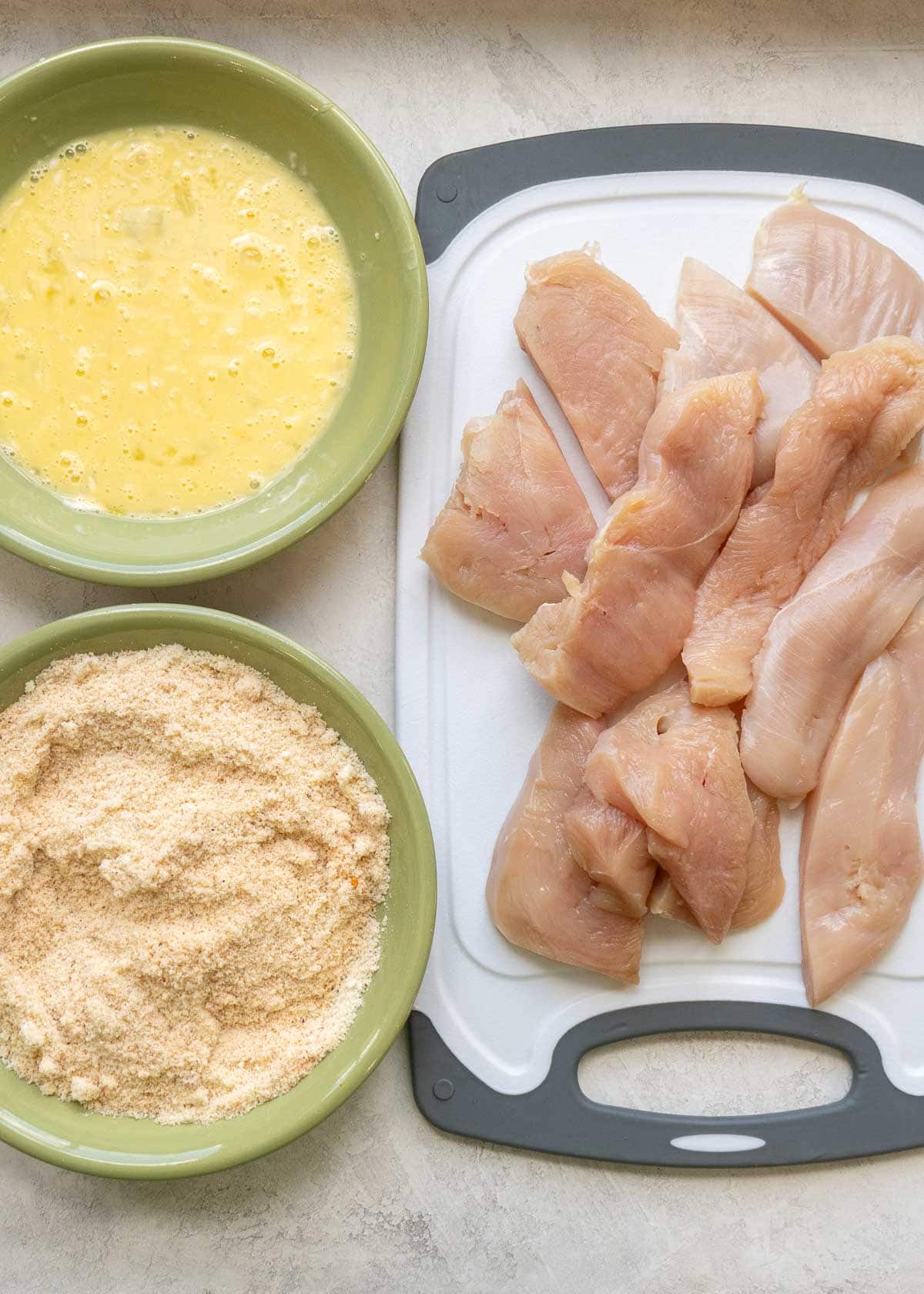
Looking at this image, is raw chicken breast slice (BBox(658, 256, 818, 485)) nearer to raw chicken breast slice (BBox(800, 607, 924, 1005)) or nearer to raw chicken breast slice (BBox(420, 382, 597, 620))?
raw chicken breast slice (BBox(420, 382, 597, 620))

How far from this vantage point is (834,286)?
1635 millimetres

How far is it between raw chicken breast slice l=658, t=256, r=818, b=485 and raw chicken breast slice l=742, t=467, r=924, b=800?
19 cm

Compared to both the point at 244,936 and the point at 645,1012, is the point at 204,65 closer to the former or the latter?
the point at 244,936

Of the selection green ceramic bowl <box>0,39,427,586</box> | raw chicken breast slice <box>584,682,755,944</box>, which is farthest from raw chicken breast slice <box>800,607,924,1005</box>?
green ceramic bowl <box>0,39,427,586</box>

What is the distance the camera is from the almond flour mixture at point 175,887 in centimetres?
146

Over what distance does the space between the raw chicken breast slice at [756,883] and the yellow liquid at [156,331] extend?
0.86m

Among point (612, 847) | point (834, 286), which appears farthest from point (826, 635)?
point (834, 286)

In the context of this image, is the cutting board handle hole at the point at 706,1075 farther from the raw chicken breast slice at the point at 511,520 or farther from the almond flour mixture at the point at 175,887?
the raw chicken breast slice at the point at 511,520

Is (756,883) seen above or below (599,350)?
below

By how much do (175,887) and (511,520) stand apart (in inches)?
28.1

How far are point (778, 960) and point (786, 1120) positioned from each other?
24 centimetres

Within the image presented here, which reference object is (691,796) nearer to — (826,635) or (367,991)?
(826,635)

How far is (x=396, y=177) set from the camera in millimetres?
1725

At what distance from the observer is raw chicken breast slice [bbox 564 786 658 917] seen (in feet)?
5.00
